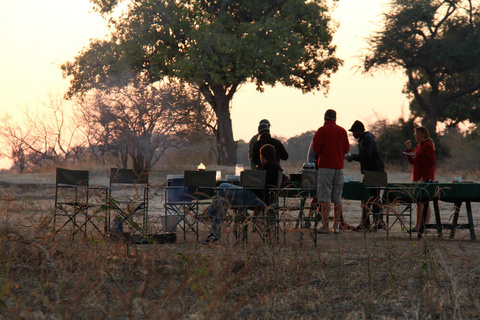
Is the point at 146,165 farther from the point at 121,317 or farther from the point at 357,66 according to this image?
the point at 121,317

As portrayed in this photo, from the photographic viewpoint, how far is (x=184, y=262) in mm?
4992

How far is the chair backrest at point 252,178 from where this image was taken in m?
6.16

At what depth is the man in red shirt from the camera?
7.47 metres

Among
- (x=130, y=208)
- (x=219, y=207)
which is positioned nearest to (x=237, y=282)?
(x=219, y=207)

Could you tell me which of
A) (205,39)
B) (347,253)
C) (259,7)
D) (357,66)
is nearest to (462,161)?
(357,66)

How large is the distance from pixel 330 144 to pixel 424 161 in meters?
1.30

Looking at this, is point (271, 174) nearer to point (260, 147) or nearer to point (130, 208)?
point (260, 147)

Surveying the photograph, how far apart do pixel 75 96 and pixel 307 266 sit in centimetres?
1982

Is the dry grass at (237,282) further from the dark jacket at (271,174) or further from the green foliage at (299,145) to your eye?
the green foliage at (299,145)

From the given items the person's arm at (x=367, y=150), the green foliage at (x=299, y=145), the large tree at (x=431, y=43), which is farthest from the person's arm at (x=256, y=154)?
the green foliage at (x=299, y=145)

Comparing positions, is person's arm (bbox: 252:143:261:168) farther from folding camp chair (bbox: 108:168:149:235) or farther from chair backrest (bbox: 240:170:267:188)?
chair backrest (bbox: 240:170:267:188)

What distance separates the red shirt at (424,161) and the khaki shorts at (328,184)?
105cm

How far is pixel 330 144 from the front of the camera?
294 inches

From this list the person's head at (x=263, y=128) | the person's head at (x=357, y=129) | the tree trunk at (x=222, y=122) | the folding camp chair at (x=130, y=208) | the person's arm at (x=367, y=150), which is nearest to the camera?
the folding camp chair at (x=130, y=208)
